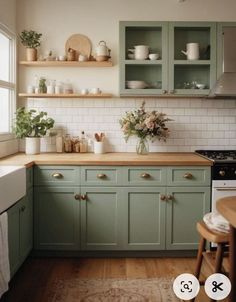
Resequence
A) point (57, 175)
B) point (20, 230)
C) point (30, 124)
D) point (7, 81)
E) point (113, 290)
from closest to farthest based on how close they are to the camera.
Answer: point (113, 290), point (20, 230), point (57, 175), point (30, 124), point (7, 81)

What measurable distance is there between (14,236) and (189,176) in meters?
1.61

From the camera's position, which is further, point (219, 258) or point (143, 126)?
point (143, 126)

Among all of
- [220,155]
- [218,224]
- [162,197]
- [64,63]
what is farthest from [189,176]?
[64,63]

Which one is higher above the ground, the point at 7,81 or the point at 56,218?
the point at 7,81

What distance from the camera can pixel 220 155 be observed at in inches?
149

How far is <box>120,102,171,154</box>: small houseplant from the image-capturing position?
3.70 meters

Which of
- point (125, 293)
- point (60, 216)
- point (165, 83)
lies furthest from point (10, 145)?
point (125, 293)

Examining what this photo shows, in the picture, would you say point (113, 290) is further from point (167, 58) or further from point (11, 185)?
point (167, 58)

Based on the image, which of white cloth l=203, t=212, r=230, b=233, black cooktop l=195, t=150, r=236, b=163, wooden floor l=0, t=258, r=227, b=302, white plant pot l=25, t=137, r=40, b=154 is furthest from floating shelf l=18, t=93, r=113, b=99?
white cloth l=203, t=212, r=230, b=233

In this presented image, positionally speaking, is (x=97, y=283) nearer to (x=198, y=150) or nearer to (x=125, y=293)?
(x=125, y=293)

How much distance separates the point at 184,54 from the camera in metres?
3.99

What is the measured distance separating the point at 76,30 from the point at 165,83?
115cm

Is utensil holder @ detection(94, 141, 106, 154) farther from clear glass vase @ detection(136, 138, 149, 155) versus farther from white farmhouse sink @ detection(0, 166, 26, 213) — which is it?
white farmhouse sink @ detection(0, 166, 26, 213)

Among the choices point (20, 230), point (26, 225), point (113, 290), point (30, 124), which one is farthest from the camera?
point (30, 124)
